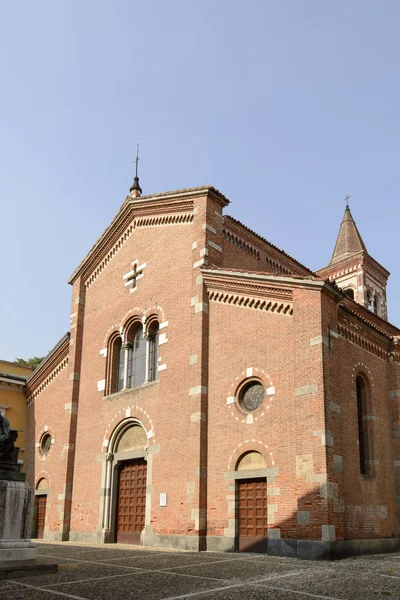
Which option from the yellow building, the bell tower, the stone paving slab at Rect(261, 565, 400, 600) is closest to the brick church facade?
the yellow building

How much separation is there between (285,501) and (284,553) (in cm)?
120

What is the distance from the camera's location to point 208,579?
31.6 ft

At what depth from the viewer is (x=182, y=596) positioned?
25.9ft

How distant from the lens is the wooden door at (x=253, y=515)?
48.2 feet

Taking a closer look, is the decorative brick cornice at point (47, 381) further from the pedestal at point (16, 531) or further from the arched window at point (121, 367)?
the pedestal at point (16, 531)

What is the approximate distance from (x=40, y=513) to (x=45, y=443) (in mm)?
2790

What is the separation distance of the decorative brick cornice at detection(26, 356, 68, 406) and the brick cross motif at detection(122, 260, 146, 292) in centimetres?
485

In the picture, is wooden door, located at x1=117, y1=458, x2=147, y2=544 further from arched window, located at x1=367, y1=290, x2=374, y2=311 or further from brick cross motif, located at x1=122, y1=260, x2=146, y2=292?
arched window, located at x1=367, y1=290, x2=374, y2=311

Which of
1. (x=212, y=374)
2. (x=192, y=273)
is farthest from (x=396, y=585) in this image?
(x=192, y=273)

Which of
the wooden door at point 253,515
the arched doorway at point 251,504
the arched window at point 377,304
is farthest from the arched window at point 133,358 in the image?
the arched window at point 377,304

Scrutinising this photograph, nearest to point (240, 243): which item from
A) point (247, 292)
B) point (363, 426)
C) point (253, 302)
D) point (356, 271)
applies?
point (247, 292)

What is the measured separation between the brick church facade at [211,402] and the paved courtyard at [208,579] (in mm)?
1749

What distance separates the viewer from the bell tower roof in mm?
36756

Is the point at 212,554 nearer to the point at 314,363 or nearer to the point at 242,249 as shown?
the point at 314,363
